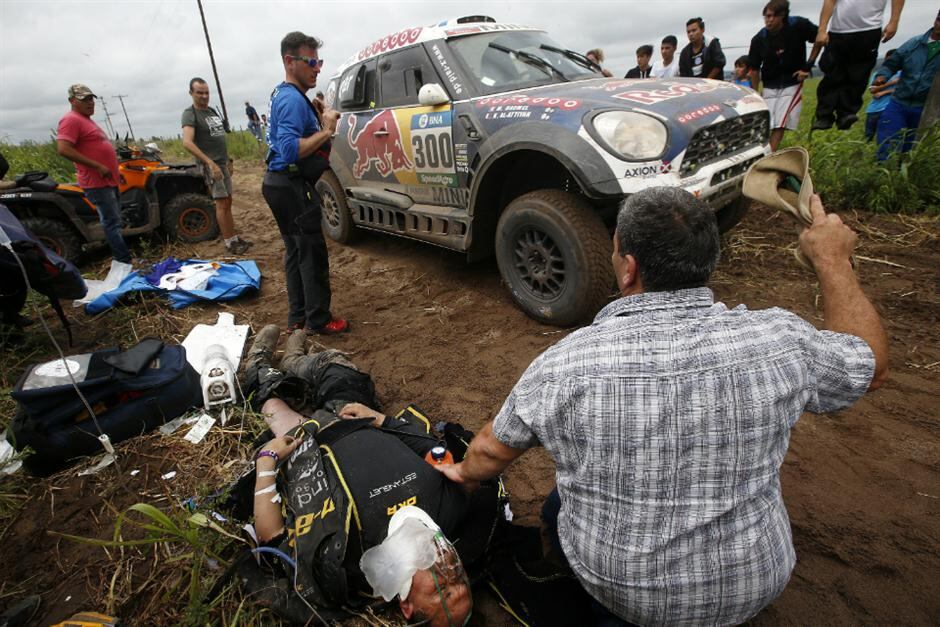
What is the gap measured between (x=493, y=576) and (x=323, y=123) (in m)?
Result: 3.04

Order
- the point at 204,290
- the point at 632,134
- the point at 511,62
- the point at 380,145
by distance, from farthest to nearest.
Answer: the point at 204,290 → the point at 380,145 → the point at 511,62 → the point at 632,134

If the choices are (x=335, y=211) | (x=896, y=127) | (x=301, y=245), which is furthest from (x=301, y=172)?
(x=896, y=127)

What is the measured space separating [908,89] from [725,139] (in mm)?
3731

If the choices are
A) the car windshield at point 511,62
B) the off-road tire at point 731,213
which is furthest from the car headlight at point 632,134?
the off-road tire at point 731,213

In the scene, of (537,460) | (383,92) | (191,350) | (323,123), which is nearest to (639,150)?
(537,460)

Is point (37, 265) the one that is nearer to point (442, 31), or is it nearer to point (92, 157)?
point (92, 157)

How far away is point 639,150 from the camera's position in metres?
2.72

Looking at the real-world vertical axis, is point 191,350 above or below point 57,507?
above

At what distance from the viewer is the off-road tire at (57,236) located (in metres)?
5.44

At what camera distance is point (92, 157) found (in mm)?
4945

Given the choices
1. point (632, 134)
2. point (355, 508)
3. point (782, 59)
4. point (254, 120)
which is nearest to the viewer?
point (355, 508)

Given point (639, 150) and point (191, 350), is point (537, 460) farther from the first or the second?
point (191, 350)

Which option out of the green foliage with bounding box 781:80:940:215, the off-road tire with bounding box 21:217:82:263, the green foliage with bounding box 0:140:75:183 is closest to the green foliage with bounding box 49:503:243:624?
the off-road tire with bounding box 21:217:82:263

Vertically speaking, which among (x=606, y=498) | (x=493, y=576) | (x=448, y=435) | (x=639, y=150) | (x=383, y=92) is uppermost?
(x=383, y=92)
